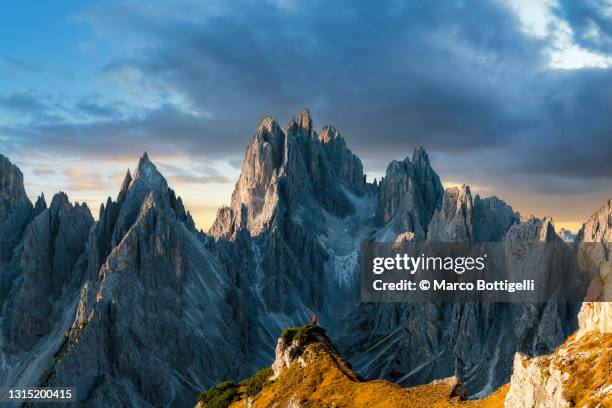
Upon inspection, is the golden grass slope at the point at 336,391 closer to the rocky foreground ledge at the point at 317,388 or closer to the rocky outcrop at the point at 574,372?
the rocky foreground ledge at the point at 317,388

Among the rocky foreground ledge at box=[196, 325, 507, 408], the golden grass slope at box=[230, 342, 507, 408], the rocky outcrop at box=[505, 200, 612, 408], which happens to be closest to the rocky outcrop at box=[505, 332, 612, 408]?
the rocky outcrop at box=[505, 200, 612, 408]

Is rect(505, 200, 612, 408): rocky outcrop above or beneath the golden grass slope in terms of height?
above

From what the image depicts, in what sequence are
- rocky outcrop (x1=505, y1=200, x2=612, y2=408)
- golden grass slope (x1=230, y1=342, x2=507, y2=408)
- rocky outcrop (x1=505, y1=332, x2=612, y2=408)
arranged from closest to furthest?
rocky outcrop (x1=505, y1=332, x2=612, y2=408) → rocky outcrop (x1=505, y1=200, x2=612, y2=408) → golden grass slope (x1=230, y1=342, x2=507, y2=408)

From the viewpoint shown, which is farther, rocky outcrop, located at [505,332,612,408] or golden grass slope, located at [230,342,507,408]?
golden grass slope, located at [230,342,507,408]

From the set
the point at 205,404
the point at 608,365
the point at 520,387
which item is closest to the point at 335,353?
the point at 205,404

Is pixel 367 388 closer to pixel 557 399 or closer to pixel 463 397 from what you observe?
pixel 463 397

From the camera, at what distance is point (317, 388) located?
89.2m

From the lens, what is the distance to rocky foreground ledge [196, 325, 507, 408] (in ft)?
265

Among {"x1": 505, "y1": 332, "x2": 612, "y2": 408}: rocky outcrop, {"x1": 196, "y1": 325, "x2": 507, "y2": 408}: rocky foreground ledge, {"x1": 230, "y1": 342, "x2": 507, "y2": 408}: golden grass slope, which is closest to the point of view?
{"x1": 505, "y1": 332, "x2": 612, "y2": 408}: rocky outcrop

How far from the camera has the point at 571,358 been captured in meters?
62.4

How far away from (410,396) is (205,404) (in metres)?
37.5

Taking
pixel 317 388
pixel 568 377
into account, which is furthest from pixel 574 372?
pixel 317 388

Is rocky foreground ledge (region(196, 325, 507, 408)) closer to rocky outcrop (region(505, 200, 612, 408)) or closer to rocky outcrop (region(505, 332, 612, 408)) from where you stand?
rocky outcrop (region(505, 332, 612, 408))

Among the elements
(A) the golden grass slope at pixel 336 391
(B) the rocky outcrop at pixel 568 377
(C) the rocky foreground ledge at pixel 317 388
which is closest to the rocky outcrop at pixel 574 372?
(B) the rocky outcrop at pixel 568 377
